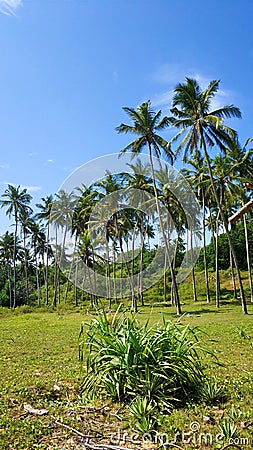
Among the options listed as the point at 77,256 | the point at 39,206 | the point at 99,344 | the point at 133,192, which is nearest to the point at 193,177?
the point at 133,192

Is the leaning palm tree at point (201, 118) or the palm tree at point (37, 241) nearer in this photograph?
the leaning palm tree at point (201, 118)

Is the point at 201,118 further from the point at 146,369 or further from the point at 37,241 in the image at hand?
the point at 37,241

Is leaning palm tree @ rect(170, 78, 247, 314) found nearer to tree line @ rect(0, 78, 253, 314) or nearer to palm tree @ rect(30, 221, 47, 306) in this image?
tree line @ rect(0, 78, 253, 314)

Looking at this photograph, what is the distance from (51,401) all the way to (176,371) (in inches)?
60.2

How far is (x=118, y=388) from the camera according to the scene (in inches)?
168

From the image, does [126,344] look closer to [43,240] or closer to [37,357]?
[37,357]
